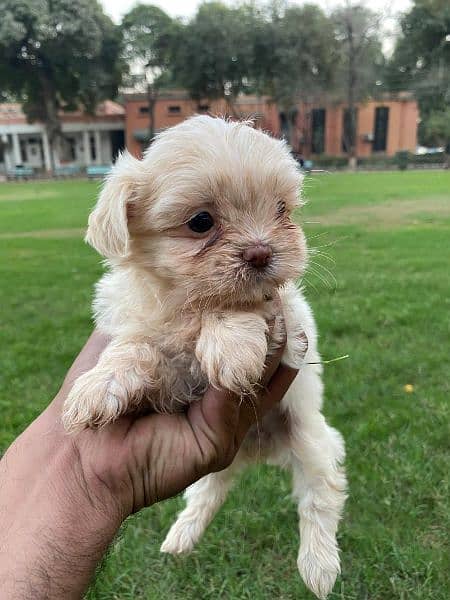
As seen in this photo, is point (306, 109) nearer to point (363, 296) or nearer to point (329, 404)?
point (363, 296)

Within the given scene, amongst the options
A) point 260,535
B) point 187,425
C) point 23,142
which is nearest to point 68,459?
point 187,425

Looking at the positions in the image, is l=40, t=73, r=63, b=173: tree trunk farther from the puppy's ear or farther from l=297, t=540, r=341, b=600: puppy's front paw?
l=297, t=540, r=341, b=600: puppy's front paw

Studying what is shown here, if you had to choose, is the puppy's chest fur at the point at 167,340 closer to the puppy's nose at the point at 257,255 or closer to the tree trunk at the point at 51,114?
the puppy's nose at the point at 257,255

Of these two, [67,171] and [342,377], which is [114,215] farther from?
[67,171]

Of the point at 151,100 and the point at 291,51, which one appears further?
the point at 151,100

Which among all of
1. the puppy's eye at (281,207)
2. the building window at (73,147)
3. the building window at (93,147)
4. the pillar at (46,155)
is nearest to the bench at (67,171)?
the pillar at (46,155)

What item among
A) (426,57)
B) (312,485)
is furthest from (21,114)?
(312,485)

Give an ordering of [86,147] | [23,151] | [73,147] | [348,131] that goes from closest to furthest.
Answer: [348,131]
[86,147]
[73,147]
[23,151]
